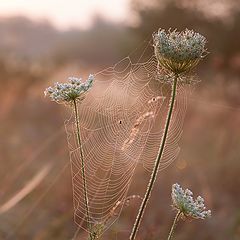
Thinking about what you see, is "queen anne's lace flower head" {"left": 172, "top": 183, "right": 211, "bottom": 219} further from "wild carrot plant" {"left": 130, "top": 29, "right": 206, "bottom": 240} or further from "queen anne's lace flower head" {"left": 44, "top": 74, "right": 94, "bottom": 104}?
"queen anne's lace flower head" {"left": 44, "top": 74, "right": 94, "bottom": 104}

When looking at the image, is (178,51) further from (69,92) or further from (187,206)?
(187,206)

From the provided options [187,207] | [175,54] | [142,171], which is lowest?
[187,207]

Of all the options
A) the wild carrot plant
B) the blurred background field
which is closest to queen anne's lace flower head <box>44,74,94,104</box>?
the wild carrot plant

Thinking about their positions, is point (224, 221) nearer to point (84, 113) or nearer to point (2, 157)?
point (2, 157)

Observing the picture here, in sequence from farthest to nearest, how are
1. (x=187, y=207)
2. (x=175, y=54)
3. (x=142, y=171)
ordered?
(x=142, y=171) < (x=187, y=207) < (x=175, y=54)

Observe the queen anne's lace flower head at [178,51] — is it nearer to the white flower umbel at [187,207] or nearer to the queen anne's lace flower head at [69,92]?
the queen anne's lace flower head at [69,92]

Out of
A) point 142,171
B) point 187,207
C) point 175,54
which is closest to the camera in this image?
point 175,54

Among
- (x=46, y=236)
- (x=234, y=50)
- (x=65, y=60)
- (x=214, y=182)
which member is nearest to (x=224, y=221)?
(x=214, y=182)

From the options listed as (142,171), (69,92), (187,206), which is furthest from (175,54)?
(142,171)
